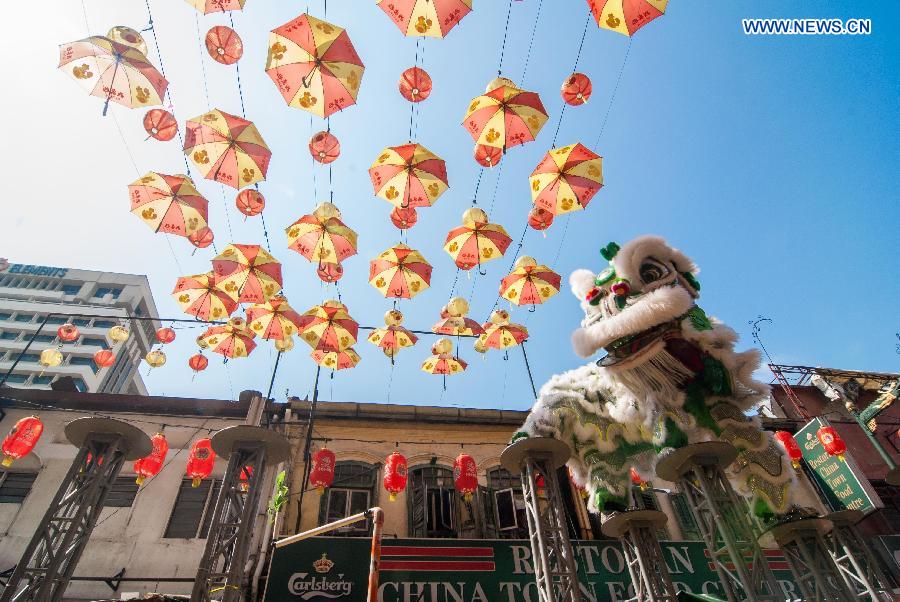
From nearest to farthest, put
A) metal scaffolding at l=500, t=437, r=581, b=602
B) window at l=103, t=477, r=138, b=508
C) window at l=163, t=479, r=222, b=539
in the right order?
metal scaffolding at l=500, t=437, r=581, b=602
window at l=163, t=479, r=222, b=539
window at l=103, t=477, r=138, b=508

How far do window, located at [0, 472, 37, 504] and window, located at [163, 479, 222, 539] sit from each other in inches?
123

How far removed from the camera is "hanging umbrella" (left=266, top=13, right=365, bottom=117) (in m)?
6.88

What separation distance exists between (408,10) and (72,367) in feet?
167

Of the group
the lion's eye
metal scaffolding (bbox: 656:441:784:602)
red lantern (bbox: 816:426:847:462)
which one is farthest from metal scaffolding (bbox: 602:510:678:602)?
red lantern (bbox: 816:426:847:462)

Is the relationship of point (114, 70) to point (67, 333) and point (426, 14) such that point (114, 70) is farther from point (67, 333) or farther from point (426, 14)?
point (67, 333)

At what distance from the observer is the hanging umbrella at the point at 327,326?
35.3 ft

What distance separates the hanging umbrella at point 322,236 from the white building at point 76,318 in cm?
4374

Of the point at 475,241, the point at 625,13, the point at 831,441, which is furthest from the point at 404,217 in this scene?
the point at 831,441

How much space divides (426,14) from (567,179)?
12.8 ft

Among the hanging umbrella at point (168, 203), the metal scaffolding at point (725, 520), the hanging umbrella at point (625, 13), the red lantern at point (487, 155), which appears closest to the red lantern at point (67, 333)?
the hanging umbrella at point (168, 203)

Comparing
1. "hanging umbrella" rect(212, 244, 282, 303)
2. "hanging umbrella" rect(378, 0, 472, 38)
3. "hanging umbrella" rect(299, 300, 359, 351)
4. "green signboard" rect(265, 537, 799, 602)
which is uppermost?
"hanging umbrella" rect(378, 0, 472, 38)

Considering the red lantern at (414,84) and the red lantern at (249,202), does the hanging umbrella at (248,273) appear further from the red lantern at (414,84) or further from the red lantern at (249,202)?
the red lantern at (414,84)

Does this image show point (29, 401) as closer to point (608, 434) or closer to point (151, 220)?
point (151, 220)

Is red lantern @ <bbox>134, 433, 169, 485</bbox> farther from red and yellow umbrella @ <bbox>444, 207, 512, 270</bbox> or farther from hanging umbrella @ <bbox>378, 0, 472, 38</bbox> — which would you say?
hanging umbrella @ <bbox>378, 0, 472, 38</bbox>
